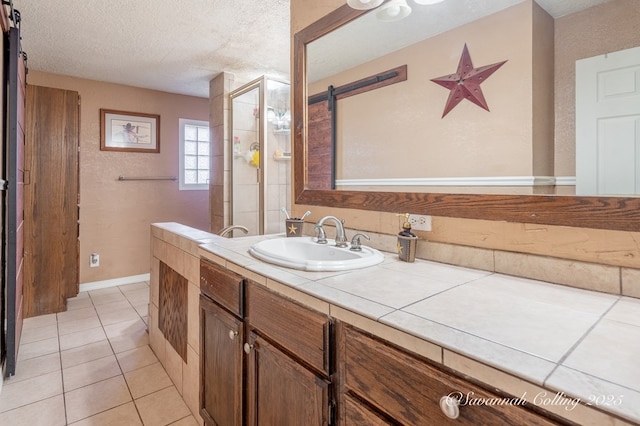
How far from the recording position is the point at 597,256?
0.90 metres

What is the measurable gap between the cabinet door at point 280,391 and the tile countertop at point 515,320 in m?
0.23

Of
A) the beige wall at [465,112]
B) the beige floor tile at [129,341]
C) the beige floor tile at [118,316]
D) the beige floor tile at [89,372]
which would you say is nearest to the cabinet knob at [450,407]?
the beige wall at [465,112]

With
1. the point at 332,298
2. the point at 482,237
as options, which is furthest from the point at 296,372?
the point at 482,237

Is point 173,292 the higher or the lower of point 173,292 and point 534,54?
the lower

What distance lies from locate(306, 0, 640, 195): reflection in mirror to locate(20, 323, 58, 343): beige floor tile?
2.63 meters

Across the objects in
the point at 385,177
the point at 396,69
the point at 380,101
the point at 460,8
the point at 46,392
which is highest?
the point at 460,8

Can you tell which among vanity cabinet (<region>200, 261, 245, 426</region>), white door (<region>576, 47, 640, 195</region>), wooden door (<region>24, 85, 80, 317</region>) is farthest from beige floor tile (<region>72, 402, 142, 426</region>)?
white door (<region>576, 47, 640, 195</region>)

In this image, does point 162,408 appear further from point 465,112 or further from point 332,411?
point 465,112

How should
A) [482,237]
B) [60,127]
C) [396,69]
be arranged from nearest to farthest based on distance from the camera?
1. [482,237]
2. [396,69]
3. [60,127]

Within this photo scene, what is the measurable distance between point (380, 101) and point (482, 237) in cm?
77

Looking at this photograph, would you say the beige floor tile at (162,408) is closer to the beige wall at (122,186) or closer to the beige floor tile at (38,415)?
the beige floor tile at (38,415)

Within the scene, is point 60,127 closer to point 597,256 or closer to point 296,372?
point 296,372

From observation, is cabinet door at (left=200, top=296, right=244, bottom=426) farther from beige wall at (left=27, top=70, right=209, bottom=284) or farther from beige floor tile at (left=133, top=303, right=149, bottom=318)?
beige wall at (left=27, top=70, right=209, bottom=284)

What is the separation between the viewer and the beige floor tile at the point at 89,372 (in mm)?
1973
